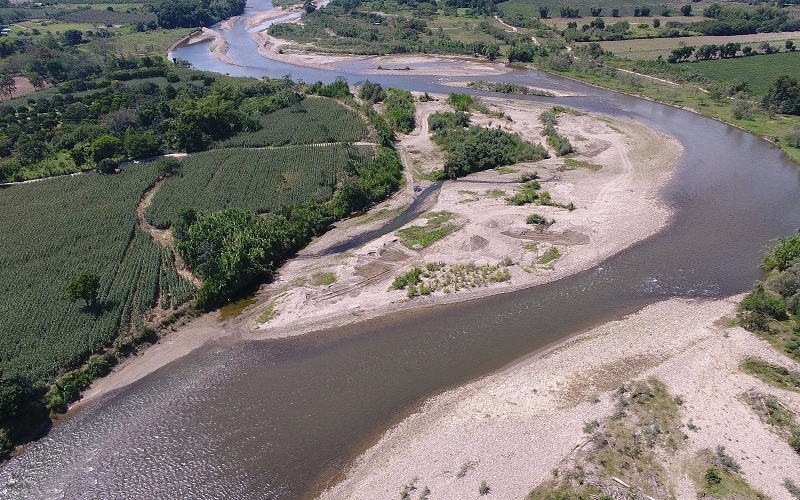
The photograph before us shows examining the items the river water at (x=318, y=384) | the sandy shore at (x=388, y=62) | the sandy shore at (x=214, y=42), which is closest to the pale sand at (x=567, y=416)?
the river water at (x=318, y=384)

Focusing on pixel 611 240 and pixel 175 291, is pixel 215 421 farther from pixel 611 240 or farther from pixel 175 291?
pixel 611 240

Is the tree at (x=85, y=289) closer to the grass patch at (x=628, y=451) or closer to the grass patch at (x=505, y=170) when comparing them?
the grass patch at (x=628, y=451)

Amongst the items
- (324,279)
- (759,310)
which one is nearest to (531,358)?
(759,310)

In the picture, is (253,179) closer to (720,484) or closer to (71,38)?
(720,484)

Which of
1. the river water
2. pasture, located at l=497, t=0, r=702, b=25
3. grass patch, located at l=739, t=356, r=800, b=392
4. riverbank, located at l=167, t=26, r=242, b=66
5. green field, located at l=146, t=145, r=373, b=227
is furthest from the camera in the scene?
pasture, located at l=497, t=0, r=702, b=25

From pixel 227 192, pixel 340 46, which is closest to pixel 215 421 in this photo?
pixel 227 192

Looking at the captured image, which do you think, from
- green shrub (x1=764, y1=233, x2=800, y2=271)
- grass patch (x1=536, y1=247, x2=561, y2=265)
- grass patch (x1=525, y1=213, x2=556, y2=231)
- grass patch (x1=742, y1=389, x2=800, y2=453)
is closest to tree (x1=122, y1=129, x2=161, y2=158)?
grass patch (x1=525, y1=213, x2=556, y2=231)

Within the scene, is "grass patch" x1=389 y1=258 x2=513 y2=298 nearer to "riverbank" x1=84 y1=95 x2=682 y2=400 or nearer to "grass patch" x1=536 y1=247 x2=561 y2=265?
"riverbank" x1=84 y1=95 x2=682 y2=400
